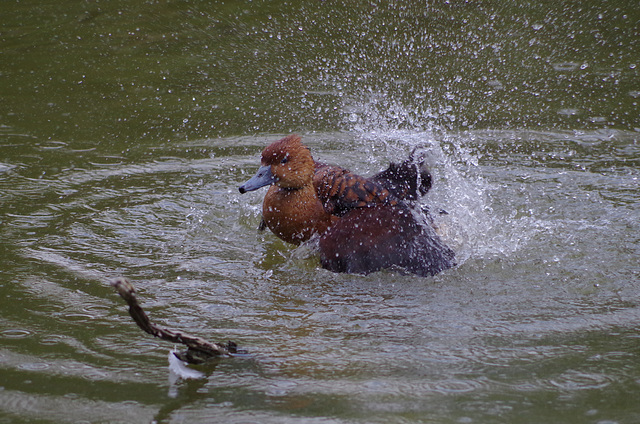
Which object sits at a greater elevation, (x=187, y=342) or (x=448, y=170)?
(x=448, y=170)

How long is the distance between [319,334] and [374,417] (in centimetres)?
85

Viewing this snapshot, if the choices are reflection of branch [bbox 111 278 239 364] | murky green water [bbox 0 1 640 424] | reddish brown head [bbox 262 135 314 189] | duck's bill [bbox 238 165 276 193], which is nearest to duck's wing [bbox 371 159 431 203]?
murky green water [bbox 0 1 640 424]

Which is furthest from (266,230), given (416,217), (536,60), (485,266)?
(536,60)

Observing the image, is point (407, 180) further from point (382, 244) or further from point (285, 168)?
point (285, 168)

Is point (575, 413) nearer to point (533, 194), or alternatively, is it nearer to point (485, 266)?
point (485, 266)

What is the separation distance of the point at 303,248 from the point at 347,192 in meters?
0.47

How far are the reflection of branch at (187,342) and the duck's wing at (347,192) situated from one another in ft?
5.06

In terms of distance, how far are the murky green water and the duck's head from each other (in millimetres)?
474

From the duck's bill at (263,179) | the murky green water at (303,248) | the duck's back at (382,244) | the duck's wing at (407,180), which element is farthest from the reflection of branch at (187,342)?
the duck's wing at (407,180)

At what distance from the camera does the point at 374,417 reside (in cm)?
283

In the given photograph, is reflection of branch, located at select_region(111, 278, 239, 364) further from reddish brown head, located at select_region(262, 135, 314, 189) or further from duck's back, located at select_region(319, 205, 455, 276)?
reddish brown head, located at select_region(262, 135, 314, 189)

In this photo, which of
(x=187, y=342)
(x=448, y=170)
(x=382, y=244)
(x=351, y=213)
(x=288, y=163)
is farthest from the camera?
(x=448, y=170)

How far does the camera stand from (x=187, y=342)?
3.08 metres

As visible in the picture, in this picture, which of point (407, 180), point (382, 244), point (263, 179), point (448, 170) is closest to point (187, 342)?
point (382, 244)
